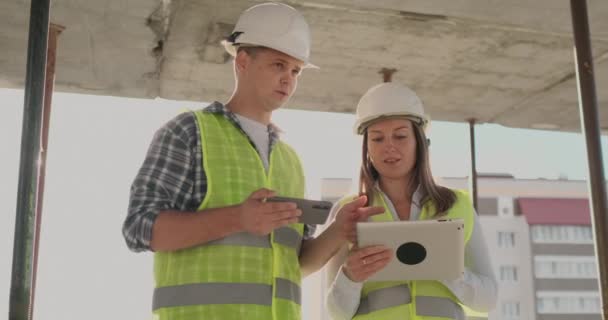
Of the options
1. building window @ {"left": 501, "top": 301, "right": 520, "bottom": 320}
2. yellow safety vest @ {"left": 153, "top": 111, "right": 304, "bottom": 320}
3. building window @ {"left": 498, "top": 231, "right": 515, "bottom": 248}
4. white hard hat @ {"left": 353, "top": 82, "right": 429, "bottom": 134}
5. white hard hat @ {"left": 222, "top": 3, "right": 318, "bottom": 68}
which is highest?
building window @ {"left": 498, "top": 231, "right": 515, "bottom": 248}

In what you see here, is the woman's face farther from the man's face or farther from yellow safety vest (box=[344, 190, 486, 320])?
the man's face

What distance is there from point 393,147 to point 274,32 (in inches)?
27.9

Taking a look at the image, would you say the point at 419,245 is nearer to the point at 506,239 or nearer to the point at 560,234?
the point at 506,239

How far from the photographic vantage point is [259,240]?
2076mm

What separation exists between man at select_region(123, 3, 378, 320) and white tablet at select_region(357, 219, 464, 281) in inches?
5.1

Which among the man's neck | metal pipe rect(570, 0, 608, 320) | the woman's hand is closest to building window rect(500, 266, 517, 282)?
metal pipe rect(570, 0, 608, 320)

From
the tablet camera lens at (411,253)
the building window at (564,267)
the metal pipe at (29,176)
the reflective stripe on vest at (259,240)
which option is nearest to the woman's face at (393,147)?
the tablet camera lens at (411,253)

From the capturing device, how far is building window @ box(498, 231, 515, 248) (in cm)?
3609

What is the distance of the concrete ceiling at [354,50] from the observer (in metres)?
4.53

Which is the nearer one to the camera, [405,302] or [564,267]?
[405,302]

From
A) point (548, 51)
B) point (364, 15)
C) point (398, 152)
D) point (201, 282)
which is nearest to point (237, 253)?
point (201, 282)

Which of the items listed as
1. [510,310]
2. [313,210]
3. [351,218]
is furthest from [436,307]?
[510,310]

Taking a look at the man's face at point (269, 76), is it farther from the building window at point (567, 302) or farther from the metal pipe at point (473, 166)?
the building window at point (567, 302)

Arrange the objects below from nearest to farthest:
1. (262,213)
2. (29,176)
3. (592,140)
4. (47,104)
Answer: (262,213), (29,176), (592,140), (47,104)
